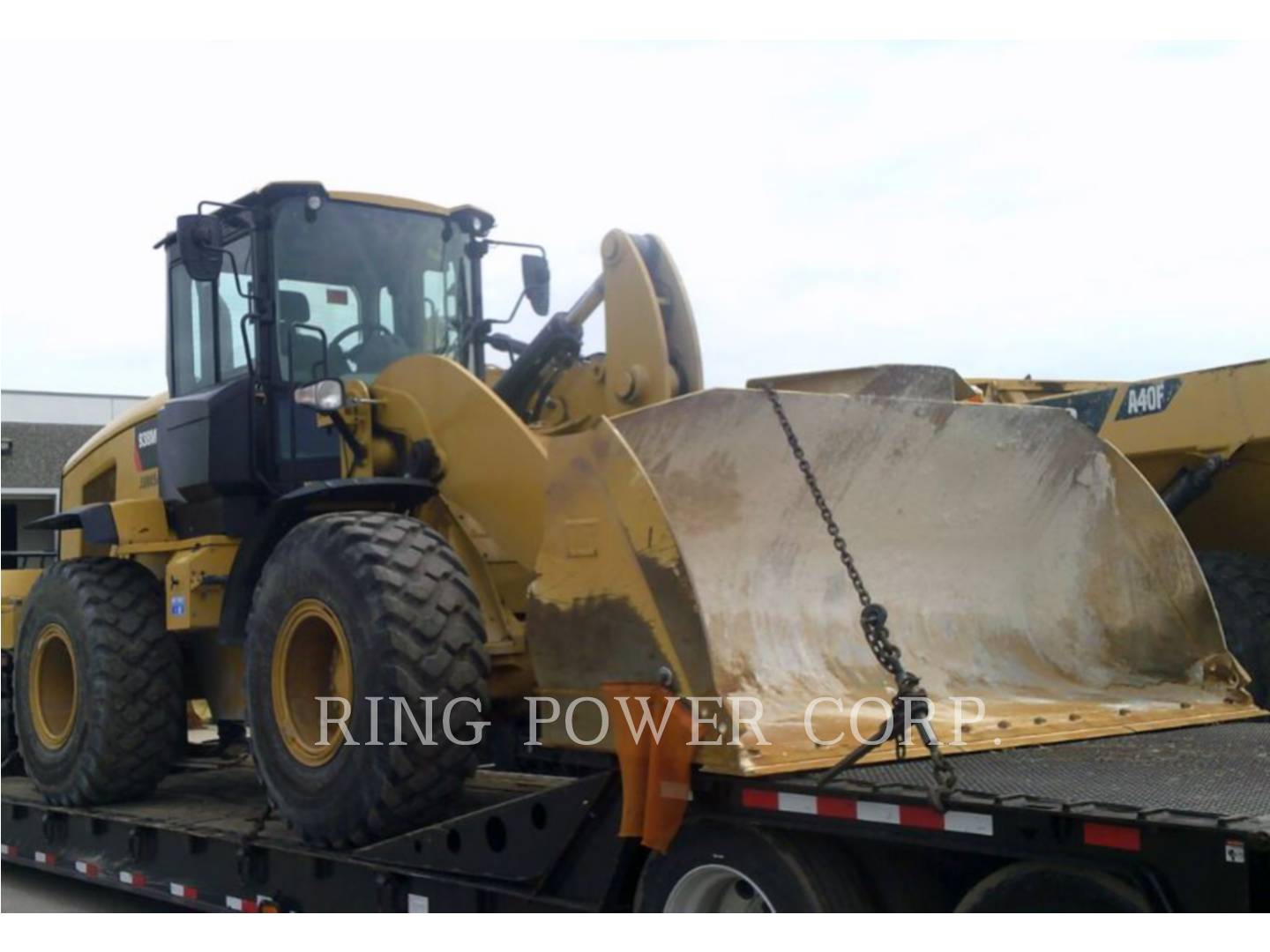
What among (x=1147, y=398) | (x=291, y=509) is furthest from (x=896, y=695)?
(x=1147, y=398)

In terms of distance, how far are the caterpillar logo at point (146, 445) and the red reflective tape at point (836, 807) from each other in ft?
16.5

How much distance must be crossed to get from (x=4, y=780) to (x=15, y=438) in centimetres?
1607

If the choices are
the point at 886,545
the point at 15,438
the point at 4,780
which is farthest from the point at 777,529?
the point at 15,438

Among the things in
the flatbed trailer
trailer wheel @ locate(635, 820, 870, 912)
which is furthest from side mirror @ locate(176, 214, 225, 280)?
trailer wheel @ locate(635, 820, 870, 912)

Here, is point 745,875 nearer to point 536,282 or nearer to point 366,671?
point 366,671

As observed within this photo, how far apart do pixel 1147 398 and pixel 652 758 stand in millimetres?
3981

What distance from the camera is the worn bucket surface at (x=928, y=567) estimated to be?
4852mm

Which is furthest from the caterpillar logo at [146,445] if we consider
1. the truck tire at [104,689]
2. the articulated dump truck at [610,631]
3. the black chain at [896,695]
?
the black chain at [896,695]

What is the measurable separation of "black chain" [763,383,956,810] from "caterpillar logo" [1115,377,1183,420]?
112 inches

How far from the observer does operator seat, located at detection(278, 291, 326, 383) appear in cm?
701

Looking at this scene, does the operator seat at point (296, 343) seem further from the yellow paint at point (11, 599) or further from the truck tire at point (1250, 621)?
the truck tire at point (1250, 621)

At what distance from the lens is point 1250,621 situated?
6758 millimetres

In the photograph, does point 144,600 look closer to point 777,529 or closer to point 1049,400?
point 777,529

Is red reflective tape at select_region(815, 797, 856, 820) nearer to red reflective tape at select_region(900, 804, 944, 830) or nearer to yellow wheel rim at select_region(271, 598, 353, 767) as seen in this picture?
red reflective tape at select_region(900, 804, 944, 830)
